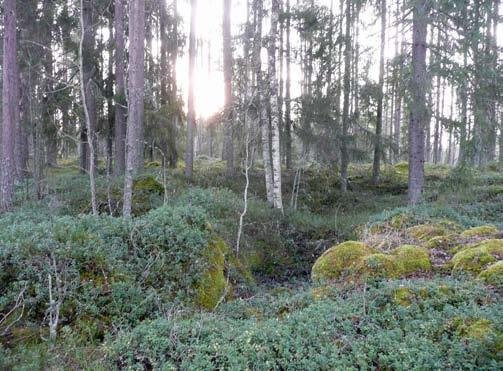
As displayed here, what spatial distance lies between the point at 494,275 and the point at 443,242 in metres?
1.83

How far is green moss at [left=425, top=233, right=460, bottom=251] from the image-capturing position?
623 centimetres

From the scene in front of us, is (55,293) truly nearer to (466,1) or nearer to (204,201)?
(204,201)

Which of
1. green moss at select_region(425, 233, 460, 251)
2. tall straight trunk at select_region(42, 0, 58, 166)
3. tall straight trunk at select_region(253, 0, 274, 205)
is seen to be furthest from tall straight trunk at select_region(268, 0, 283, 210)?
tall straight trunk at select_region(42, 0, 58, 166)

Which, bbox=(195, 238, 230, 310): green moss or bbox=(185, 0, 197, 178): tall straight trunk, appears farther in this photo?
bbox=(185, 0, 197, 178): tall straight trunk

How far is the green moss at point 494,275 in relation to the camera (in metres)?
4.45

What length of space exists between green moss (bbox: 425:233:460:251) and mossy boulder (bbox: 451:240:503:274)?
2.28 ft

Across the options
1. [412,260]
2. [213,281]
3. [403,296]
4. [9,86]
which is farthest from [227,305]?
[9,86]

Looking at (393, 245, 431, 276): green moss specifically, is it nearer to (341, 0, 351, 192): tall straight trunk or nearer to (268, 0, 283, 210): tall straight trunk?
(268, 0, 283, 210): tall straight trunk

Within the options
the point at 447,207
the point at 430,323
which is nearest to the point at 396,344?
the point at 430,323

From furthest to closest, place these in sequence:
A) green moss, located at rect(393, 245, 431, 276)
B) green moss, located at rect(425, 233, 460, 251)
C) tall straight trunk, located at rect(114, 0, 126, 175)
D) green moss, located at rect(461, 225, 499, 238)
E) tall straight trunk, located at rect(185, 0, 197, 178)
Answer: tall straight trunk, located at rect(185, 0, 197, 178) → tall straight trunk, located at rect(114, 0, 126, 175) → green moss, located at rect(461, 225, 499, 238) → green moss, located at rect(425, 233, 460, 251) → green moss, located at rect(393, 245, 431, 276)

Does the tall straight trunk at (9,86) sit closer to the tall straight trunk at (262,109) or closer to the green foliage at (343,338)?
the tall straight trunk at (262,109)

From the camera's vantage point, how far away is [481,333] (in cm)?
348

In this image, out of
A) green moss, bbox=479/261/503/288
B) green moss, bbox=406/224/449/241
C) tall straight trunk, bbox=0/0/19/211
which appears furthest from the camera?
tall straight trunk, bbox=0/0/19/211

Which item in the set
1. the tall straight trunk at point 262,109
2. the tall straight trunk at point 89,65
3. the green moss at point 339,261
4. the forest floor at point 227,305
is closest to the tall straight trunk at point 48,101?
the tall straight trunk at point 89,65
